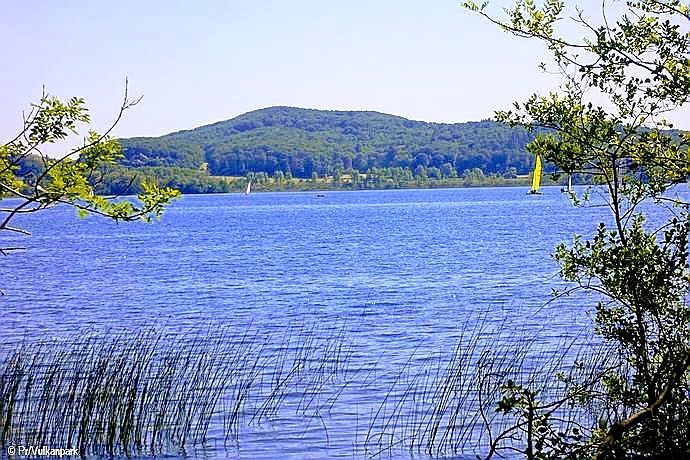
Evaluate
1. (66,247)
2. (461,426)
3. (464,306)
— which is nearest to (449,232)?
(66,247)

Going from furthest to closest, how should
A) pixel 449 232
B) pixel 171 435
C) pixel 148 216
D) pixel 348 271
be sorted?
pixel 449 232, pixel 348 271, pixel 171 435, pixel 148 216

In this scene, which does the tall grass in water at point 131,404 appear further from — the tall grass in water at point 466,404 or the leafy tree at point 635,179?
the leafy tree at point 635,179

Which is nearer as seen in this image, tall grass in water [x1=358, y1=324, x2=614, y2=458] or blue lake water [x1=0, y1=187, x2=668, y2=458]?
tall grass in water [x1=358, y1=324, x2=614, y2=458]

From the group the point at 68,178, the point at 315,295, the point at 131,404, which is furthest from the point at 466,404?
the point at 315,295

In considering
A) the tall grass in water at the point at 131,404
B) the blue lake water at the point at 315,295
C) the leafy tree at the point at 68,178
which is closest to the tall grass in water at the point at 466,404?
the blue lake water at the point at 315,295

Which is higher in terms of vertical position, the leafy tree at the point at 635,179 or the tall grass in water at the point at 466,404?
the leafy tree at the point at 635,179

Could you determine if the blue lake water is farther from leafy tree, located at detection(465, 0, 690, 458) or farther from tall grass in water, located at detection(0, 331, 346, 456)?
leafy tree, located at detection(465, 0, 690, 458)

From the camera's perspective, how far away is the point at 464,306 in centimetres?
2738

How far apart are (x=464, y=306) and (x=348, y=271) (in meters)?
14.4

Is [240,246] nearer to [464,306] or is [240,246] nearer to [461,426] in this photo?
[464,306]

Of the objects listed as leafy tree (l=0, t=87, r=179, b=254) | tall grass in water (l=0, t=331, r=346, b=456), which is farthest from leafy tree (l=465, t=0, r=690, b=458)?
tall grass in water (l=0, t=331, r=346, b=456)

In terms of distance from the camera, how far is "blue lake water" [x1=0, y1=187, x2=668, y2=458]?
686 inches

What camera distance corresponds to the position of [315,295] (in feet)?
104

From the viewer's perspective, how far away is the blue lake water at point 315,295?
1742 centimetres
